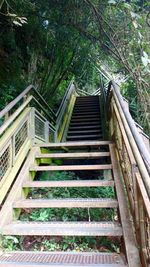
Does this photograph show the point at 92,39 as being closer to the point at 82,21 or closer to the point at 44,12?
the point at 82,21

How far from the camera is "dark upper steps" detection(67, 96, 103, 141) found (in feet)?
22.3

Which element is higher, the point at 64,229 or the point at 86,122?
the point at 86,122

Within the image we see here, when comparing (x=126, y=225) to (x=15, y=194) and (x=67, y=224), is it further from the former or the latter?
(x=15, y=194)

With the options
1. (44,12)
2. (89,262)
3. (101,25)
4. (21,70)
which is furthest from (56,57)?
(89,262)

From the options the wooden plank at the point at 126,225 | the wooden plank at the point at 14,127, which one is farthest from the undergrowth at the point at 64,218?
the wooden plank at the point at 14,127

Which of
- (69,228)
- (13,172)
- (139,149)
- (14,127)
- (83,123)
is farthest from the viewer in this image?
(83,123)

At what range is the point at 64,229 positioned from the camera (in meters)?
2.33

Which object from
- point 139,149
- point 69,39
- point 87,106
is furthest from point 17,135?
point 87,106

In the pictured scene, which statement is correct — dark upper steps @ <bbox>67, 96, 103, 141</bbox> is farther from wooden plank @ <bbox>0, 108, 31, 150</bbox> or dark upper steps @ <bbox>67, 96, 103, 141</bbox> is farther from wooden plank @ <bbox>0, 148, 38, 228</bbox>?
wooden plank @ <bbox>0, 148, 38, 228</bbox>

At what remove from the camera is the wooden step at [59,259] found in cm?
192

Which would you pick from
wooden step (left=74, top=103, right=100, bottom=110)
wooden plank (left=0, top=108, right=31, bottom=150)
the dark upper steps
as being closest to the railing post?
wooden plank (left=0, top=108, right=31, bottom=150)

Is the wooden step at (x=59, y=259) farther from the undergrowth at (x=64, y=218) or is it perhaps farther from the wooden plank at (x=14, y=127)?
the wooden plank at (x=14, y=127)

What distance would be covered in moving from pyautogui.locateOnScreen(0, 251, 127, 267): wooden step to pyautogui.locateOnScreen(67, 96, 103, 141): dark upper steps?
4.49m

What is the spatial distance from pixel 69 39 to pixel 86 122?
10.4 feet
